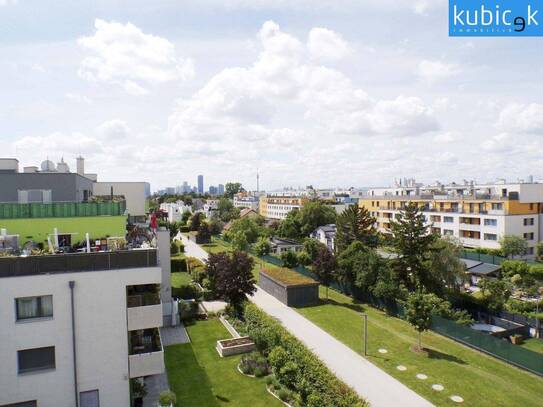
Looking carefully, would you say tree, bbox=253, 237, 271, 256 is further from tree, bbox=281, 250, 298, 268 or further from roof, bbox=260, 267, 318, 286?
roof, bbox=260, 267, 318, 286

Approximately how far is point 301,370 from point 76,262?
42.7 feet

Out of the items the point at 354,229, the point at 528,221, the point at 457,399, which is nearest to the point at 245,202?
the point at 354,229

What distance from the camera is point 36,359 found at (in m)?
16.3

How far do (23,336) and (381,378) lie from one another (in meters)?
19.2

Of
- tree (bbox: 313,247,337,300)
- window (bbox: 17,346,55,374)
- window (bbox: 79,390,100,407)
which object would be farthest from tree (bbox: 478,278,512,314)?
window (bbox: 17,346,55,374)

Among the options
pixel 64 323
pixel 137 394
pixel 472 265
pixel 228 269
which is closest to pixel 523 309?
pixel 472 265

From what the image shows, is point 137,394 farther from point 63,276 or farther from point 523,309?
point 523,309

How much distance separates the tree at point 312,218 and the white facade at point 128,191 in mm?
43150

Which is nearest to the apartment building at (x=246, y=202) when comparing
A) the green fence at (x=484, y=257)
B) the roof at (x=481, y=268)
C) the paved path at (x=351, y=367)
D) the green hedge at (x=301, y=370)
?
the green fence at (x=484, y=257)

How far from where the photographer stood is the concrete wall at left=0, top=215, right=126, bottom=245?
796 inches

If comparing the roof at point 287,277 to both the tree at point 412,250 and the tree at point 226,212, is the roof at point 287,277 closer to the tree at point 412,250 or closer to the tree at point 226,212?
the tree at point 412,250

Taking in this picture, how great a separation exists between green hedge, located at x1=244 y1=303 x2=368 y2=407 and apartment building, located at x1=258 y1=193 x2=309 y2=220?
289 ft

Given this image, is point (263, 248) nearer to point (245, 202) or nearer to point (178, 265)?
point (178, 265)

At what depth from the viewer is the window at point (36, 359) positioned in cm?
1609
